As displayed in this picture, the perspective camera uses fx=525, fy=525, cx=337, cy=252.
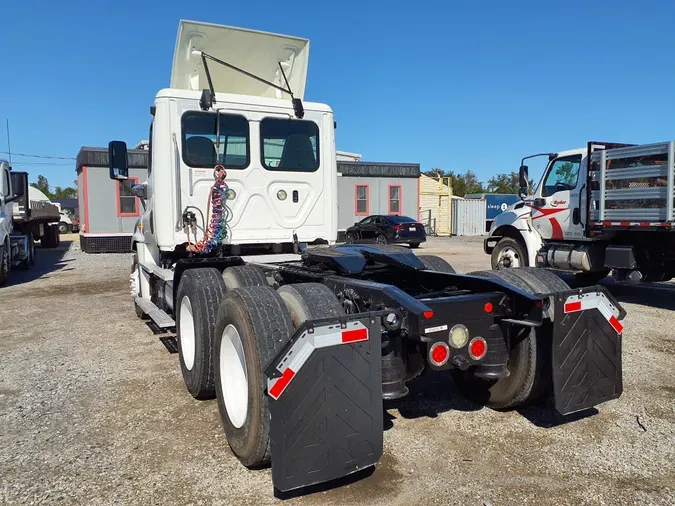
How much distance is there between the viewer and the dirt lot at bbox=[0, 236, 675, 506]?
2965 mm

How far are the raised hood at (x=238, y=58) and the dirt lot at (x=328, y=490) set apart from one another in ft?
10.7

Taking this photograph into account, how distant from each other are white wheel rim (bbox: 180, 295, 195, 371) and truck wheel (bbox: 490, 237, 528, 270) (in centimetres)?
777

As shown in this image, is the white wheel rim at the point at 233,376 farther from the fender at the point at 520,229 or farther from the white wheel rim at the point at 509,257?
the white wheel rim at the point at 509,257

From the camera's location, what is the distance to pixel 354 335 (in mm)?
2750

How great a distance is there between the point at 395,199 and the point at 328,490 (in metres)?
25.6

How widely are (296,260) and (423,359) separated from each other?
250 centimetres

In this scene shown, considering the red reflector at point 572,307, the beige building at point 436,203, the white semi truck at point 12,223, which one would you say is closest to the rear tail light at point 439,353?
the red reflector at point 572,307

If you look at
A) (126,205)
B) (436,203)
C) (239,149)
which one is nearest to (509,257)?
(239,149)

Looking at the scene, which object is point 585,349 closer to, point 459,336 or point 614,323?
point 614,323

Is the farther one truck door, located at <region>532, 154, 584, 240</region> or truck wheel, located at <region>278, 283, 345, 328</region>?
truck door, located at <region>532, 154, 584, 240</region>

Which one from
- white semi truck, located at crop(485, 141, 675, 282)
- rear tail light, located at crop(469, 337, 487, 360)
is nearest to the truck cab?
rear tail light, located at crop(469, 337, 487, 360)

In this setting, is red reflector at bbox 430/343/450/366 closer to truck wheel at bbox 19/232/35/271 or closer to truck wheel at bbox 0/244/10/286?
truck wheel at bbox 0/244/10/286

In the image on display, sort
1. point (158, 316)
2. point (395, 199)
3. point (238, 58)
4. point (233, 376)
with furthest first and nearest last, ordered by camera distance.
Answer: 1. point (395, 199)
2. point (238, 58)
3. point (158, 316)
4. point (233, 376)

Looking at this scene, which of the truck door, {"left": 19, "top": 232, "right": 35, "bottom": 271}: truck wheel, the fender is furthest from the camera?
{"left": 19, "top": 232, "right": 35, "bottom": 271}: truck wheel
